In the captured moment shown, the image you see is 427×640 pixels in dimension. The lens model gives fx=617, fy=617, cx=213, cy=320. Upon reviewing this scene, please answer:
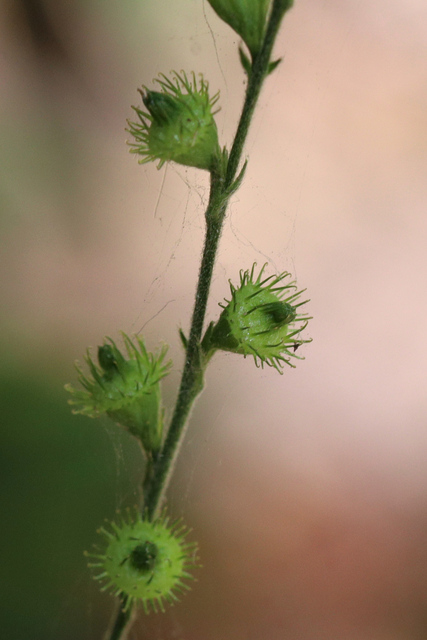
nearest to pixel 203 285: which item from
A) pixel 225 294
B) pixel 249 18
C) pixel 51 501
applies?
pixel 249 18

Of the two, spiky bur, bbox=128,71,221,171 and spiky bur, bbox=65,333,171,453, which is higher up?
spiky bur, bbox=128,71,221,171

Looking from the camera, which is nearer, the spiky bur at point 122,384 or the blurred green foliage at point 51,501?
the spiky bur at point 122,384

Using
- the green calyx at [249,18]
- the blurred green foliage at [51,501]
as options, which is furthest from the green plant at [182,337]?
the blurred green foliage at [51,501]

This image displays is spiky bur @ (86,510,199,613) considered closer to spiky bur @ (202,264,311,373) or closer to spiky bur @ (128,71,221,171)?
spiky bur @ (202,264,311,373)

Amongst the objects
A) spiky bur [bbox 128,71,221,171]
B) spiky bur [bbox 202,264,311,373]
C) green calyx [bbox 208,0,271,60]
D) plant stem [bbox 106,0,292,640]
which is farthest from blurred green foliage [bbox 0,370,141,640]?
green calyx [bbox 208,0,271,60]

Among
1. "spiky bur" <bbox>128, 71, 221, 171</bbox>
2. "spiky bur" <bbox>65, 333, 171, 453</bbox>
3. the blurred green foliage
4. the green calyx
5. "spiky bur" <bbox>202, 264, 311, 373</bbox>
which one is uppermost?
the green calyx

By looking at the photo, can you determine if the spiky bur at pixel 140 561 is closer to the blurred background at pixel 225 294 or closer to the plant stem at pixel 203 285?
the plant stem at pixel 203 285

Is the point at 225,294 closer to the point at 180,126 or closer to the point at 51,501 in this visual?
the point at 51,501

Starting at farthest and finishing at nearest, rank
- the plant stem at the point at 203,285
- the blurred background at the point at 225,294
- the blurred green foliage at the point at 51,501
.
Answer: the blurred background at the point at 225,294 → the blurred green foliage at the point at 51,501 → the plant stem at the point at 203,285
